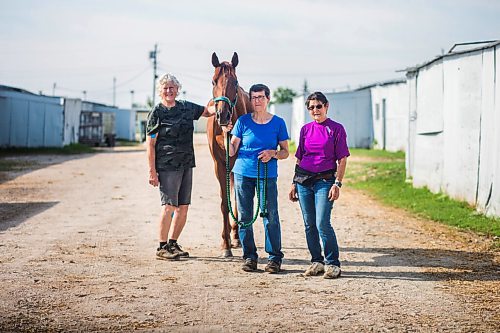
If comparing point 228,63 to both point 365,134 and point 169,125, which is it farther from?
point 365,134

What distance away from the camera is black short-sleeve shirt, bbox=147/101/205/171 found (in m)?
8.05

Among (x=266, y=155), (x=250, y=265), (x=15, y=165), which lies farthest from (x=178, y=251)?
(x=15, y=165)

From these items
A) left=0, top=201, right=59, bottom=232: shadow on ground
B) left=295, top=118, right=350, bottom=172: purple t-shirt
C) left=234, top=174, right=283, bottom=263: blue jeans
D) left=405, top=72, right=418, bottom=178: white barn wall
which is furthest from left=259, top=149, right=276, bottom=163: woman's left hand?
left=405, top=72, right=418, bottom=178: white barn wall

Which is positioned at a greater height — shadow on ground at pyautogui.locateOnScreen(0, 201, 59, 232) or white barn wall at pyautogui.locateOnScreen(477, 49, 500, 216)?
white barn wall at pyautogui.locateOnScreen(477, 49, 500, 216)

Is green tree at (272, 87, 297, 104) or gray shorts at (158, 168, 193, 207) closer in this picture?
gray shorts at (158, 168, 193, 207)

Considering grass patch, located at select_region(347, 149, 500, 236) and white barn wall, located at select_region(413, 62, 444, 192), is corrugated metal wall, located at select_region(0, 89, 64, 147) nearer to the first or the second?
grass patch, located at select_region(347, 149, 500, 236)

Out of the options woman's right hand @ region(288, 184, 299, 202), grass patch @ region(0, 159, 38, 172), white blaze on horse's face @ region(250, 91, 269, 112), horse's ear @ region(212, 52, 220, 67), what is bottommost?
woman's right hand @ region(288, 184, 299, 202)

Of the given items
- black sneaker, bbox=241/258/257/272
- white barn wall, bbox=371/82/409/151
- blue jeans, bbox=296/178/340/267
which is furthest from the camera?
white barn wall, bbox=371/82/409/151

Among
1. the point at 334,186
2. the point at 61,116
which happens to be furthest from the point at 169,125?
the point at 61,116

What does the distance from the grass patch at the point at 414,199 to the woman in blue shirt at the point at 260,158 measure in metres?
4.12

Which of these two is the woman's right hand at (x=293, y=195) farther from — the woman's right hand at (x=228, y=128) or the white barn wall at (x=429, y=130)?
the white barn wall at (x=429, y=130)

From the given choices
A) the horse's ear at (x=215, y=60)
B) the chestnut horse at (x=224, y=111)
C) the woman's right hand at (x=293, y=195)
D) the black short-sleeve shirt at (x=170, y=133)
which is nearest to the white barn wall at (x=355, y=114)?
the chestnut horse at (x=224, y=111)

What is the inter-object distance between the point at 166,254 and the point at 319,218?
190cm

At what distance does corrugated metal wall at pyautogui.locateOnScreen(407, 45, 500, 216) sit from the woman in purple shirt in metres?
4.75
